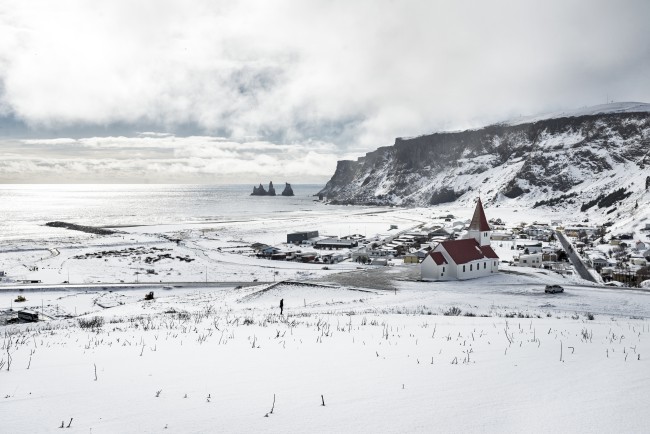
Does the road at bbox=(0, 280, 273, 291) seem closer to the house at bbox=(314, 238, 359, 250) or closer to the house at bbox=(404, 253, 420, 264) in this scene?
the house at bbox=(404, 253, 420, 264)

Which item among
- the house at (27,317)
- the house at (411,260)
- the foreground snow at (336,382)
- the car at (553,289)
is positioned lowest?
the house at (411,260)

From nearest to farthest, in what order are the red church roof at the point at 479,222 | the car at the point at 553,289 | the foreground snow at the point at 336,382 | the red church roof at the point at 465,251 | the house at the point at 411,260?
the foreground snow at the point at 336,382
the car at the point at 553,289
the red church roof at the point at 465,251
the red church roof at the point at 479,222
the house at the point at 411,260

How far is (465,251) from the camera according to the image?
37844 millimetres

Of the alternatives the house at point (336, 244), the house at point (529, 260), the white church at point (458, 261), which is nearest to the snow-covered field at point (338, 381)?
the white church at point (458, 261)

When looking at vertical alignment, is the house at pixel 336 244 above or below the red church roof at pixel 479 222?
below

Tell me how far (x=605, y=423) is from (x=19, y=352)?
995 cm

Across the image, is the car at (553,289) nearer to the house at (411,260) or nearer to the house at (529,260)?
the house at (529,260)

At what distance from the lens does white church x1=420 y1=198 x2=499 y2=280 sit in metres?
36.8

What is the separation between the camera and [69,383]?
601cm

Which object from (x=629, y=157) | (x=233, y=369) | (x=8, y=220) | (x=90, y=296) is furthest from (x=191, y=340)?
(x=629, y=157)

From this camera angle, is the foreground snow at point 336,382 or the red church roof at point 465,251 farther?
the red church roof at point 465,251

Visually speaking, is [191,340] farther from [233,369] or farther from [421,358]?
[421,358]

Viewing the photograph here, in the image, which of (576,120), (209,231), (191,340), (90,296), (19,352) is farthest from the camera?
(576,120)

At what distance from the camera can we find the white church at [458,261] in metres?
36.8
